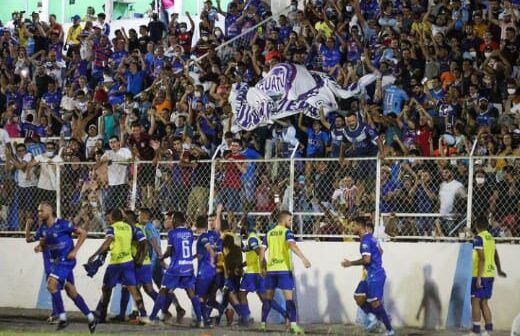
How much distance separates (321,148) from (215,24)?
9.05m

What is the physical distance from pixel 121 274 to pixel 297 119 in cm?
508

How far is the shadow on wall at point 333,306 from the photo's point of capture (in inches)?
900

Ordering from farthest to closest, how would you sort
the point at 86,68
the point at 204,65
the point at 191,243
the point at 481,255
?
the point at 86,68 → the point at 204,65 → the point at 191,243 → the point at 481,255

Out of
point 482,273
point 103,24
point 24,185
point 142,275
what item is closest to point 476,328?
point 482,273

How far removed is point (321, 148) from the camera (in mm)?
23750

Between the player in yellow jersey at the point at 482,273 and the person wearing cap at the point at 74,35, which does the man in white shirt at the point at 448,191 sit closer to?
the player in yellow jersey at the point at 482,273

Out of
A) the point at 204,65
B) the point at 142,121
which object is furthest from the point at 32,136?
the point at 204,65

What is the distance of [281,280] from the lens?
2138cm

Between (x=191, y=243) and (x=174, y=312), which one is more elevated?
(x=191, y=243)

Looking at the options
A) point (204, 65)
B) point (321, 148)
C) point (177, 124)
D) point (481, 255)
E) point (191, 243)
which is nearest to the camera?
point (481, 255)

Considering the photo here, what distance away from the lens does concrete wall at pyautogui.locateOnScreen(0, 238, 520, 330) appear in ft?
69.7

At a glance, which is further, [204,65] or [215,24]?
[215,24]

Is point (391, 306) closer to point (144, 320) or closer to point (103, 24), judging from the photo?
point (144, 320)

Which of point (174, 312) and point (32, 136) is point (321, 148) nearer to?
point (174, 312)
